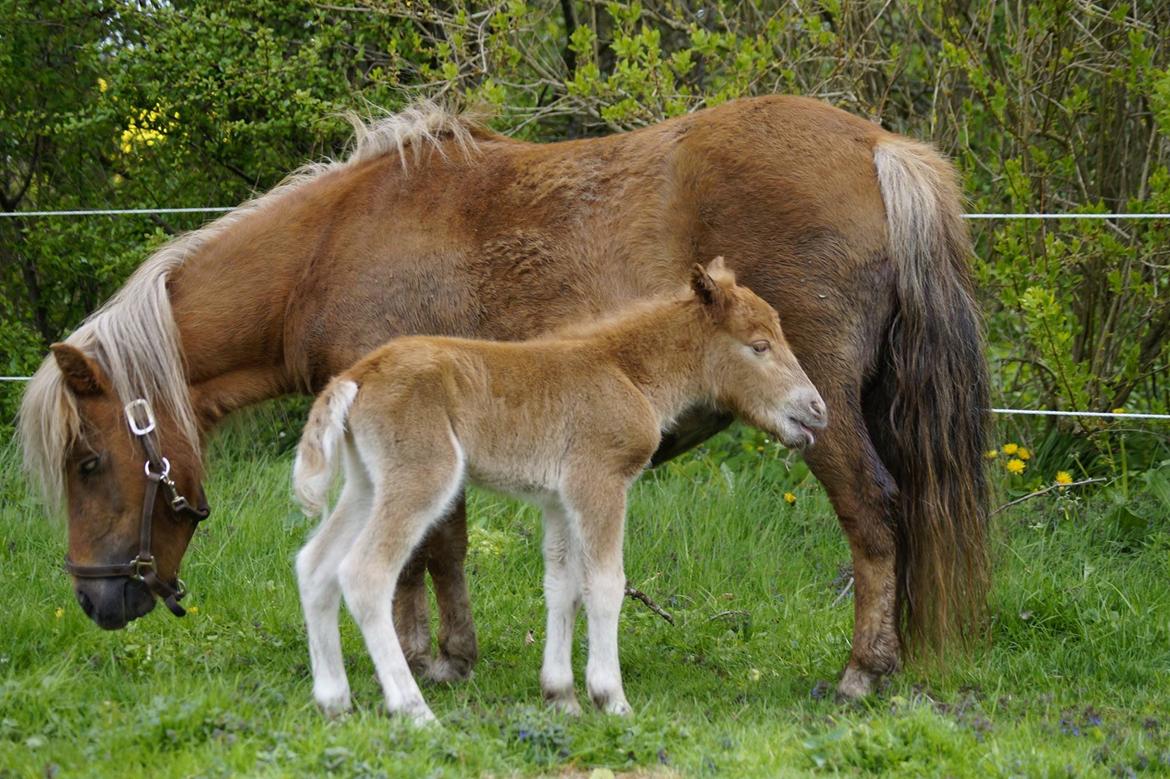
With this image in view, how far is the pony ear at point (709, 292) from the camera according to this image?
485cm

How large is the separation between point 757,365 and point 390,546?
5.18ft

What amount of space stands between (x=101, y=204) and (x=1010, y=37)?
20.6 ft

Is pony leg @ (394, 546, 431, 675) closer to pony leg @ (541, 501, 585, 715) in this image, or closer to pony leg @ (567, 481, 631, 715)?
pony leg @ (541, 501, 585, 715)

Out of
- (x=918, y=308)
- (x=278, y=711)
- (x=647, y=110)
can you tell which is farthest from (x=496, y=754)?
(x=647, y=110)

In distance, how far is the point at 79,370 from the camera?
5023 millimetres

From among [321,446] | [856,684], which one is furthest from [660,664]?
[321,446]

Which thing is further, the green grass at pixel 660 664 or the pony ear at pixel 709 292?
the pony ear at pixel 709 292

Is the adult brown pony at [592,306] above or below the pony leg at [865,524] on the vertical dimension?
above

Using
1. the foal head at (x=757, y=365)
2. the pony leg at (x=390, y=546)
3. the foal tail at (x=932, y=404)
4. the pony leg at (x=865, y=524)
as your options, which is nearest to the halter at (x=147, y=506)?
the pony leg at (x=390, y=546)

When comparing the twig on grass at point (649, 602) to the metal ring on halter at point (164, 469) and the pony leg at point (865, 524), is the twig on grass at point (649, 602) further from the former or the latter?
the metal ring on halter at point (164, 469)

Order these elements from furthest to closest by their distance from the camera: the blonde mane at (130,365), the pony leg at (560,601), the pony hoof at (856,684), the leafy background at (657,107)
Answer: the leafy background at (657,107)
the pony hoof at (856,684)
the blonde mane at (130,365)
the pony leg at (560,601)

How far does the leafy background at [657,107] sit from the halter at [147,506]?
109 inches

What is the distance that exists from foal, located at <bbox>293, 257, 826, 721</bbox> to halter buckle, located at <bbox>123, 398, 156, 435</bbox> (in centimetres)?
103

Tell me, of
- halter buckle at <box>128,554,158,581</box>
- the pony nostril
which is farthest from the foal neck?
the pony nostril
